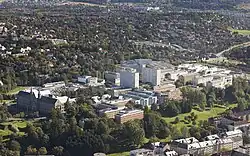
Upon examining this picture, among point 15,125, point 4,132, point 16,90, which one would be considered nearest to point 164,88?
point 16,90

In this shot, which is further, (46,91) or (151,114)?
(46,91)

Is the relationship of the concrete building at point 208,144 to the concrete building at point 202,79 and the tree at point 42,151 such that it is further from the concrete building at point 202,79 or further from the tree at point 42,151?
the concrete building at point 202,79

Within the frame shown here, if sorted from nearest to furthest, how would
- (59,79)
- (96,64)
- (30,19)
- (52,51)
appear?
(59,79)
(96,64)
(52,51)
(30,19)

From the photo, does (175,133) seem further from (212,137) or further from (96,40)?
(96,40)

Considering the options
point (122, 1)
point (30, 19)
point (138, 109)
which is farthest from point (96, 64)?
point (122, 1)

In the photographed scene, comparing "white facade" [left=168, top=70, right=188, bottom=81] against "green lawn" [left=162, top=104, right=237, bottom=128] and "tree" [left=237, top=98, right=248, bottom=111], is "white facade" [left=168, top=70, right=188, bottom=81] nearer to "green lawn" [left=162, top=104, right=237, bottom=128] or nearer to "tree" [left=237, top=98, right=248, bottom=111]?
"green lawn" [left=162, top=104, right=237, bottom=128]

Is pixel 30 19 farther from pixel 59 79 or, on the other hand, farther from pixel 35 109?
pixel 35 109
